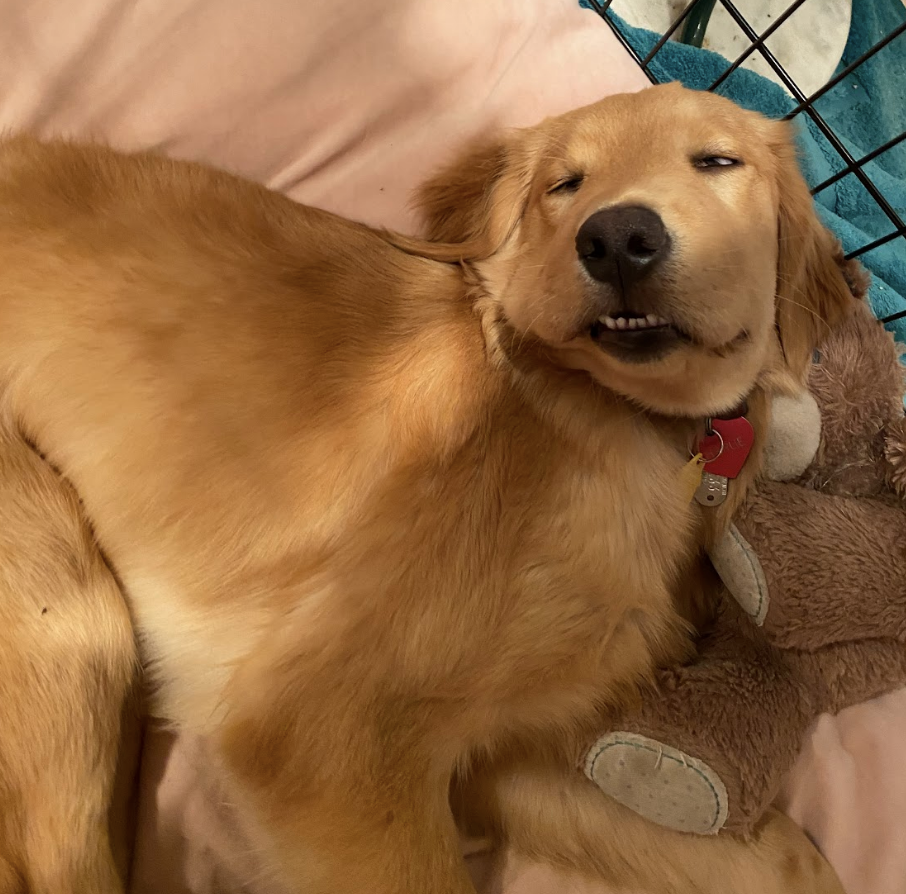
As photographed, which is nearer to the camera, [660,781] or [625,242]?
[625,242]

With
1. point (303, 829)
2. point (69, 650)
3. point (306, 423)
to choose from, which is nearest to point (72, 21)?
point (306, 423)

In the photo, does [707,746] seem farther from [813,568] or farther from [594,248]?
[594,248]

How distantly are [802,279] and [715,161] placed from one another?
300 millimetres

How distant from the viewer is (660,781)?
1.44 m

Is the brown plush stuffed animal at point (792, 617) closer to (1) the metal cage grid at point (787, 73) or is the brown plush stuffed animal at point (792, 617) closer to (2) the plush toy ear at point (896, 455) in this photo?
(2) the plush toy ear at point (896, 455)

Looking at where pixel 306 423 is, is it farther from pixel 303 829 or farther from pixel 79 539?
pixel 303 829

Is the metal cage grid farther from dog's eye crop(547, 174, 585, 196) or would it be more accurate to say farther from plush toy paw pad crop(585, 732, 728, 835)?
plush toy paw pad crop(585, 732, 728, 835)

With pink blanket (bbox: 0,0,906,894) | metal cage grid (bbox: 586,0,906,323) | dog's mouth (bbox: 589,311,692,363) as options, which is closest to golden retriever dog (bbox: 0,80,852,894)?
dog's mouth (bbox: 589,311,692,363)

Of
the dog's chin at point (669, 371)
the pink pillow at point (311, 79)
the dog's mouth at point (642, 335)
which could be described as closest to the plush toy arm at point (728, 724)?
the dog's chin at point (669, 371)

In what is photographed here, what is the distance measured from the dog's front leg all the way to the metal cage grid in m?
1.58

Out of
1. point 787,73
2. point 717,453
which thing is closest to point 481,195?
point 717,453

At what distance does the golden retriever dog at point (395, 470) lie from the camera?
4.45 feet

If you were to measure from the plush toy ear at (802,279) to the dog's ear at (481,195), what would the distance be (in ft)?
1.75

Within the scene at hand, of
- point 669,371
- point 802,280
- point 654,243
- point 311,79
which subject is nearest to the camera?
point 654,243
